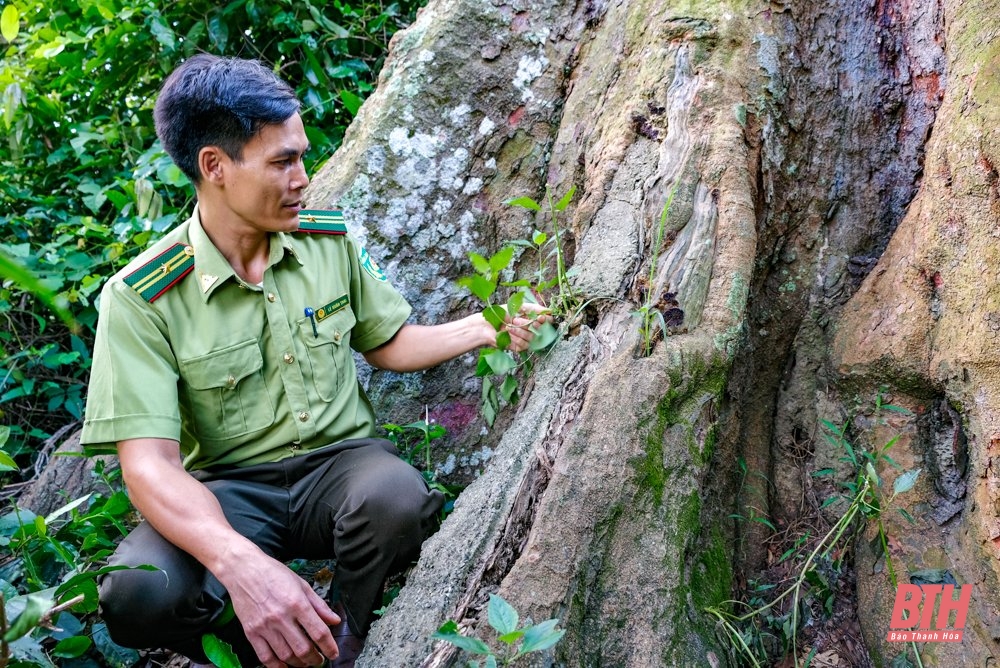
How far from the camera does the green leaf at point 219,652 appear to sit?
2262mm

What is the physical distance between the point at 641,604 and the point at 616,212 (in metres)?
1.23

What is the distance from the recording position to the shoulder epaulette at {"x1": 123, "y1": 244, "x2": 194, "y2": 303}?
2488 millimetres

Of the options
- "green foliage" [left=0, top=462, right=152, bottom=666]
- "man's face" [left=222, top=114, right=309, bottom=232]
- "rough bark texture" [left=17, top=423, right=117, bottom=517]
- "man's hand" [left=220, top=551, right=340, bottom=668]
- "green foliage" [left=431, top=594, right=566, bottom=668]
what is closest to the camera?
"green foliage" [left=431, top=594, right=566, bottom=668]

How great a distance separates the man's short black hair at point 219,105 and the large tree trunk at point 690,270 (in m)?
0.81

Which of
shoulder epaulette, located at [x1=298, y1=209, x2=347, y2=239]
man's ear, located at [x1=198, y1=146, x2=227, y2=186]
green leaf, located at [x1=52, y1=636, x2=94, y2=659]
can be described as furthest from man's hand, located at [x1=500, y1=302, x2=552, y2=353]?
green leaf, located at [x1=52, y1=636, x2=94, y2=659]

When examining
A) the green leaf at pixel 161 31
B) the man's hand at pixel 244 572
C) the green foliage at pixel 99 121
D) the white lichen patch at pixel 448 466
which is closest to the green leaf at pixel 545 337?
the white lichen patch at pixel 448 466

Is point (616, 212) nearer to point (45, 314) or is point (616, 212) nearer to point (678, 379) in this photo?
point (678, 379)

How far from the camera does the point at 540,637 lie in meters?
1.70

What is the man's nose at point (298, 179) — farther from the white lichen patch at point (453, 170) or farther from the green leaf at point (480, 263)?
the white lichen patch at point (453, 170)

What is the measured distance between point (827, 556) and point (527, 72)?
7.09 ft

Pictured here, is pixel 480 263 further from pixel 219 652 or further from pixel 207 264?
pixel 219 652

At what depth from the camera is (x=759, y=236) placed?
2781mm

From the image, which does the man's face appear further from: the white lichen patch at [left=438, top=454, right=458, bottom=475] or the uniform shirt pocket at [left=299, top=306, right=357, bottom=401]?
the white lichen patch at [left=438, top=454, right=458, bottom=475]

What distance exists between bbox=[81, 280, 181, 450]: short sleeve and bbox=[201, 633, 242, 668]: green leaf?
0.54 meters
